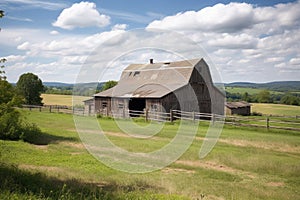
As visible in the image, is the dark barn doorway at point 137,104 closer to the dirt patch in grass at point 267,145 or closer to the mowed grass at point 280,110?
the dirt patch in grass at point 267,145

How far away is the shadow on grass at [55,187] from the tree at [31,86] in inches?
2233

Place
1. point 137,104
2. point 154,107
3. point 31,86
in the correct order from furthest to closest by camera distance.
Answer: point 31,86, point 137,104, point 154,107

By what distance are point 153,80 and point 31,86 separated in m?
35.8

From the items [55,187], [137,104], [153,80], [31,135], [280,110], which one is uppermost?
[153,80]

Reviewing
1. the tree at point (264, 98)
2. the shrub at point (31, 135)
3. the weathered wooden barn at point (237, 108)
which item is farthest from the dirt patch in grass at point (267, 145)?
the tree at point (264, 98)

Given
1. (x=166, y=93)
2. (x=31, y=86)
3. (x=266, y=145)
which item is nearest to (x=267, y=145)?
(x=266, y=145)

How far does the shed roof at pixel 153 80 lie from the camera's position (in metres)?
32.4

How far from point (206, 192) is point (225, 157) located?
4837 millimetres

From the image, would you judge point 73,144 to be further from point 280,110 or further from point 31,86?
point 280,110

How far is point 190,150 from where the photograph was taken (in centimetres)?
1430

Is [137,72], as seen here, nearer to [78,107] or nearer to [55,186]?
[78,107]

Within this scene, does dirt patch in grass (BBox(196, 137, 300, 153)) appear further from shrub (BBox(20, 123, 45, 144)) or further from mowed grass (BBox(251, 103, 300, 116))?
mowed grass (BBox(251, 103, 300, 116))

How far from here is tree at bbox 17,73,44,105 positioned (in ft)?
201

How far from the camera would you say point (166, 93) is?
99.1 ft
